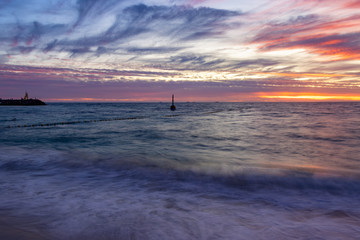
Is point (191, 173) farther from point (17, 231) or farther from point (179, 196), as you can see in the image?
point (17, 231)

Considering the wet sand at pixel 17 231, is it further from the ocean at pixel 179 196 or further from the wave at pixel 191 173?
the wave at pixel 191 173

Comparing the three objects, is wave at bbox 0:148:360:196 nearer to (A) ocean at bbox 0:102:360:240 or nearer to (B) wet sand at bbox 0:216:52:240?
(A) ocean at bbox 0:102:360:240

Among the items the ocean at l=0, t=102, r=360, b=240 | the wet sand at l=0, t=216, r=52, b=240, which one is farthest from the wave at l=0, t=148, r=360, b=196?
the wet sand at l=0, t=216, r=52, b=240

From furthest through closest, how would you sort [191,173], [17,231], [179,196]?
[191,173] < [179,196] < [17,231]

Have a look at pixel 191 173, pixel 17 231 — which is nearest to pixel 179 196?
pixel 191 173

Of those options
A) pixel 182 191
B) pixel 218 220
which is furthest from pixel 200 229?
pixel 182 191

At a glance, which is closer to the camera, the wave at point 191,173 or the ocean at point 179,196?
the ocean at point 179,196

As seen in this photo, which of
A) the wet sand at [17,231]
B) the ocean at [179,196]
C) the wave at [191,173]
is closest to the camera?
the wet sand at [17,231]

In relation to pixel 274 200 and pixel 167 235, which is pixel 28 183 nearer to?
pixel 167 235

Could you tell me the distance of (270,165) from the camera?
9641 mm

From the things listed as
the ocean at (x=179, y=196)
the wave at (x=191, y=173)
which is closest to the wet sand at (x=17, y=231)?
the ocean at (x=179, y=196)

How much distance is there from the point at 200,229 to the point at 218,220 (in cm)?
54

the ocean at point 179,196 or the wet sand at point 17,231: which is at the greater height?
the wet sand at point 17,231

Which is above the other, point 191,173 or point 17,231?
point 17,231
